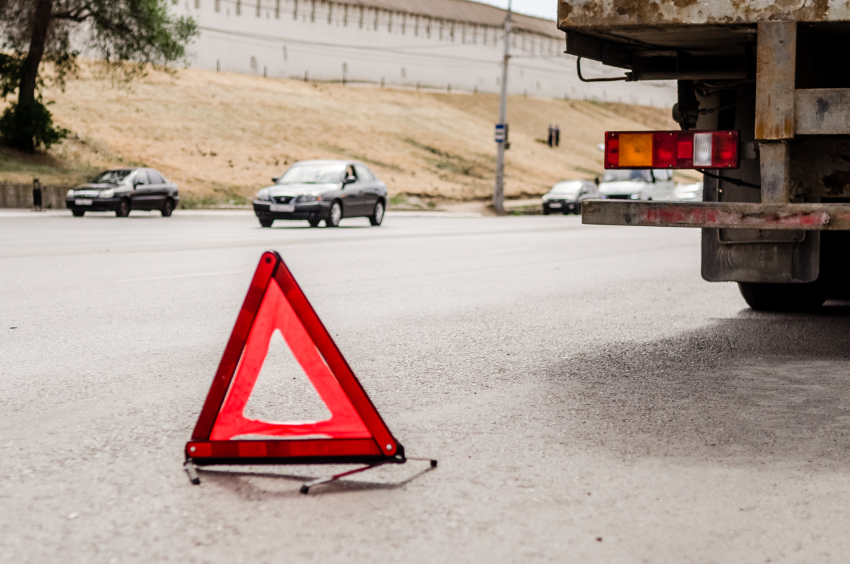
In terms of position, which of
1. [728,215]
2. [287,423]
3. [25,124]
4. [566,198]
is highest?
[25,124]

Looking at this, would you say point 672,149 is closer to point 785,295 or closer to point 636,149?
point 636,149

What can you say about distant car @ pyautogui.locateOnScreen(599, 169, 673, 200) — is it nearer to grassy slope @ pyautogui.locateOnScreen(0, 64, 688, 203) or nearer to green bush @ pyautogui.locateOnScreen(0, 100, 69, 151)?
grassy slope @ pyautogui.locateOnScreen(0, 64, 688, 203)

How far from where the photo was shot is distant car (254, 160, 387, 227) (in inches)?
912

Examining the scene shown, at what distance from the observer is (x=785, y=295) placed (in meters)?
8.73

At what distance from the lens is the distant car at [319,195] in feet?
76.0

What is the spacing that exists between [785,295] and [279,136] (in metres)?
53.5

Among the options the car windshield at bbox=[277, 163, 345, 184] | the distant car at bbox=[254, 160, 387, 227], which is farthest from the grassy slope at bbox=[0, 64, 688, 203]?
the distant car at bbox=[254, 160, 387, 227]

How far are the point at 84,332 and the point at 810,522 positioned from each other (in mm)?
5382

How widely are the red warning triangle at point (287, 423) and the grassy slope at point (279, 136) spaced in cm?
3369

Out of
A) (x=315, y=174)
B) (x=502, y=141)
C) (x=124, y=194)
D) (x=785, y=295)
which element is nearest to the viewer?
(x=785, y=295)

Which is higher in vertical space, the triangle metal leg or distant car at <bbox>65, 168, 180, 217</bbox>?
distant car at <bbox>65, 168, 180, 217</bbox>

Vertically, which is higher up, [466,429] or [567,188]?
[567,188]

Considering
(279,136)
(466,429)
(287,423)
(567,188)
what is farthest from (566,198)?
(287,423)

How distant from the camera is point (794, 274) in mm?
6719
